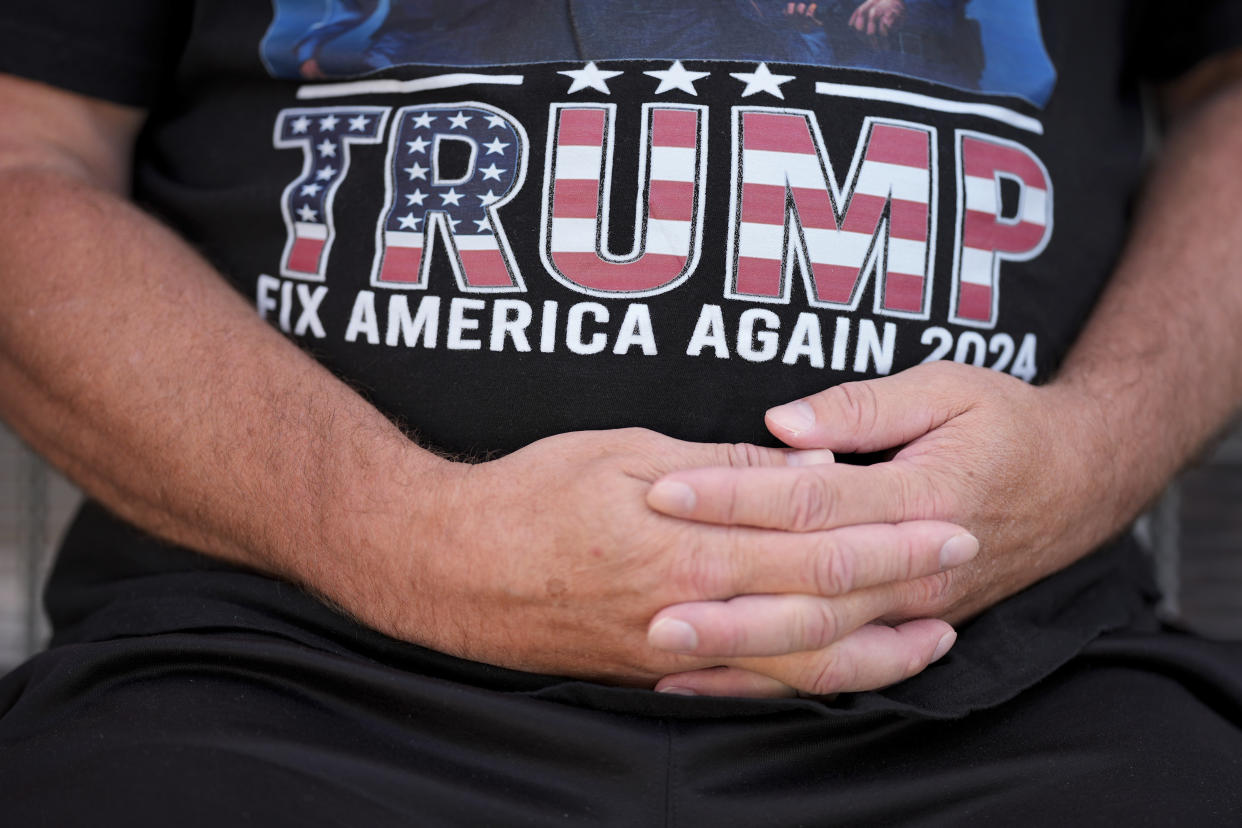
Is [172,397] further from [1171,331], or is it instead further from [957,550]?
[1171,331]

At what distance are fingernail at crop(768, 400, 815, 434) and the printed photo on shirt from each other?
0.38 m

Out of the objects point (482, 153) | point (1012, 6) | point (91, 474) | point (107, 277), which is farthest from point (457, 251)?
point (1012, 6)

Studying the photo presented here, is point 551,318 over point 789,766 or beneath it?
over

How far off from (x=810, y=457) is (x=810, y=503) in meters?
0.08

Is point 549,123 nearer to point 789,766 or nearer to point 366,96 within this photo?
point 366,96

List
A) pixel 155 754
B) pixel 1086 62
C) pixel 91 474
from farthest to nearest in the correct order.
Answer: pixel 1086 62 < pixel 91 474 < pixel 155 754

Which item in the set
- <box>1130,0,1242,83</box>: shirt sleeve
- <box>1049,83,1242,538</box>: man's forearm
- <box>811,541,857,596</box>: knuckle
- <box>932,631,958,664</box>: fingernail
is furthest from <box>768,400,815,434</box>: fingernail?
<box>1130,0,1242,83</box>: shirt sleeve

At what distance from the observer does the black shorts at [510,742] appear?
2.63ft

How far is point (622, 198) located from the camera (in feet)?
3.24

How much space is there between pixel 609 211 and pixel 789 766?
1.87 feet

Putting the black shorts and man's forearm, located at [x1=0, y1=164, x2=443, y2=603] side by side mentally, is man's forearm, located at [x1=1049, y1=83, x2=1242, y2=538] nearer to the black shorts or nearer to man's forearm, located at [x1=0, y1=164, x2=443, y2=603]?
the black shorts

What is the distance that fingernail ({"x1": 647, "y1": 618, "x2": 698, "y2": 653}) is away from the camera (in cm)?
83

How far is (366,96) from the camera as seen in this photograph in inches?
42.9

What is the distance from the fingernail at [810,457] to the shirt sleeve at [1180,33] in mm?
848
